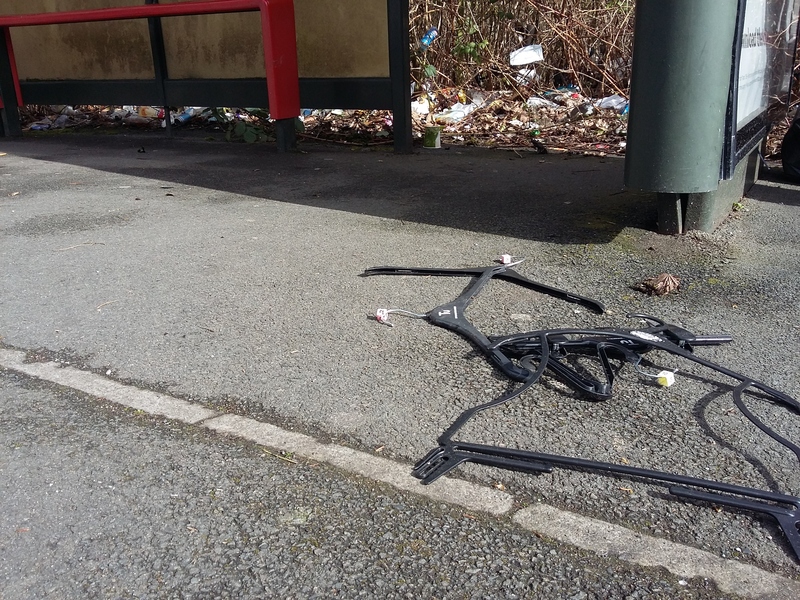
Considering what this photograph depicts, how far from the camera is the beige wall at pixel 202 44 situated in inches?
305

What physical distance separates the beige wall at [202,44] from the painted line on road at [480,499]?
5.61 m

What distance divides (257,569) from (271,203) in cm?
411

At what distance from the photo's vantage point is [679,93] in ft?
13.0

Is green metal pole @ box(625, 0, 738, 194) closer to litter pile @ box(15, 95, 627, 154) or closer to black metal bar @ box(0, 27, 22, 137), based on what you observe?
litter pile @ box(15, 95, 627, 154)

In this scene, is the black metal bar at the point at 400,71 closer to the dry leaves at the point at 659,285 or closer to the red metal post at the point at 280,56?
the red metal post at the point at 280,56

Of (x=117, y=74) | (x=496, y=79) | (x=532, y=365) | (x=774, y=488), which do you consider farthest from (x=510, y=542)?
(x=496, y=79)

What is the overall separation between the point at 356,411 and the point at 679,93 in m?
2.53

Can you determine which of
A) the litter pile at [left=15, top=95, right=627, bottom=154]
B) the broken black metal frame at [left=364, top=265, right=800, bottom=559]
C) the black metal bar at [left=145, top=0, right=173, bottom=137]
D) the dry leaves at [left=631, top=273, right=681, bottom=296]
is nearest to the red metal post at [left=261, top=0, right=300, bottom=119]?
the litter pile at [left=15, top=95, right=627, bottom=154]

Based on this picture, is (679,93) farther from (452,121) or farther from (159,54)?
(159,54)

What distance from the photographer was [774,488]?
2.16 m

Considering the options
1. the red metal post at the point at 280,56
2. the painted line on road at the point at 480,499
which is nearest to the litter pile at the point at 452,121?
the red metal post at the point at 280,56

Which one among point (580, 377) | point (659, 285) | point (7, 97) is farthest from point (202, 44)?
point (580, 377)

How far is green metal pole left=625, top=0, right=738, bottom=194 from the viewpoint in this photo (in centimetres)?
384

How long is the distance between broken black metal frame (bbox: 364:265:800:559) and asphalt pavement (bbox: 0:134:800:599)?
37mm
